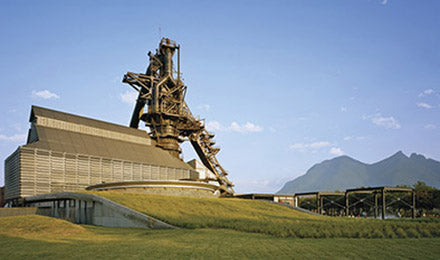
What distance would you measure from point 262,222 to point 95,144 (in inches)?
1680

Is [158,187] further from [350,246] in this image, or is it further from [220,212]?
[350,246]

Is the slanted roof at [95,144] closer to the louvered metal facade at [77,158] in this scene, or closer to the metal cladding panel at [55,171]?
the louvered metal facade at [77,158]

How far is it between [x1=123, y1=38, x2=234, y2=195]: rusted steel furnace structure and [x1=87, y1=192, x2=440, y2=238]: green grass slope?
3982cm

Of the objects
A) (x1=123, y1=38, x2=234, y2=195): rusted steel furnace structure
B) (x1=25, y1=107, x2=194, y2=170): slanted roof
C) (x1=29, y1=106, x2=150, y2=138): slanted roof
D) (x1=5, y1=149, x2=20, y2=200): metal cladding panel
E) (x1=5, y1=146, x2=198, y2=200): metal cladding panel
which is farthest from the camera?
(x1=123, y1=38, x2=234, y2=195): rusted steel furnace structure

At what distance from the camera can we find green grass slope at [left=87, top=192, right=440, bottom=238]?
20.4m

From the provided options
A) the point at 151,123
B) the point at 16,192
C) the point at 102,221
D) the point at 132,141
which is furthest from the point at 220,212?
the point at 151,123

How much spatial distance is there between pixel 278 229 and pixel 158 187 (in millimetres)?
26326

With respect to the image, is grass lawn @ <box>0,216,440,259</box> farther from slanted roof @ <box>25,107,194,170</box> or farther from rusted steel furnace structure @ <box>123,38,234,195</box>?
rusted steel furnace structure @ <box>123,38,234,195</box>

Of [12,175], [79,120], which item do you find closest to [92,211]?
[12,175]

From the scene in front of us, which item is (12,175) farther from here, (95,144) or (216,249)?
(216,249)

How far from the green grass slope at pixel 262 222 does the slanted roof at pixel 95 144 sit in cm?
2403

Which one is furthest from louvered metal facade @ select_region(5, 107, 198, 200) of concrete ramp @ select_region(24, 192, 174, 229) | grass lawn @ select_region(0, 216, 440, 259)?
grass lawn @ select_region(0, 216, 440, 259)

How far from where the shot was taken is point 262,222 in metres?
24.3

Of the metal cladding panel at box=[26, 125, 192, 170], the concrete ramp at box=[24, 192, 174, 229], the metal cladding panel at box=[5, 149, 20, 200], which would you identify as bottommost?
the concrete ramp at box=[24, 192, 174, 229]
